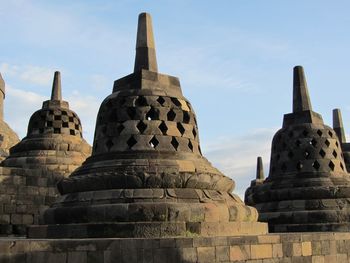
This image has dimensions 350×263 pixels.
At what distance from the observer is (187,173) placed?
8.36 m

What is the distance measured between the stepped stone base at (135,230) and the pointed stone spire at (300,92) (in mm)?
8114

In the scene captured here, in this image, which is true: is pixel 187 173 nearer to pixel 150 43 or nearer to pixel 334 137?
pixel 150 43

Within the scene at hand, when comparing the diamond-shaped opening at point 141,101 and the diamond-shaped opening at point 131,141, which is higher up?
the diamond-shaped opening at point 141,101

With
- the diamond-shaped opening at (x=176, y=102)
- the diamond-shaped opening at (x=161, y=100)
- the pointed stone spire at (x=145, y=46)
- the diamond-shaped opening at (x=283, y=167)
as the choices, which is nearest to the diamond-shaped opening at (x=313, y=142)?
the diamond-shaped opening at (x=283, y=167)

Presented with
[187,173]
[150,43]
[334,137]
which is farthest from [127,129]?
[334,137]

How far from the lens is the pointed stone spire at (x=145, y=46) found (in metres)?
9.75

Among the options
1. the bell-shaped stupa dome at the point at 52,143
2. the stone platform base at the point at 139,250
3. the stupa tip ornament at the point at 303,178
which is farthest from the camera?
the bell-shaped stupa dome at the point at 52,143

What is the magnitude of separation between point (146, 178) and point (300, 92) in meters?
8.86

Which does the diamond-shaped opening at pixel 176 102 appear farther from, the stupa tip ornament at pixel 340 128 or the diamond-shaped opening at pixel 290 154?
the stupa tip ornament at pixel 340 128

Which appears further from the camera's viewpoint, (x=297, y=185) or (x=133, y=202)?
(x=297, y=185)

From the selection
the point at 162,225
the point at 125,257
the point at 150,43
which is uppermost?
the point at 150,43

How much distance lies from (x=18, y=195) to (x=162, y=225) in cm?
656

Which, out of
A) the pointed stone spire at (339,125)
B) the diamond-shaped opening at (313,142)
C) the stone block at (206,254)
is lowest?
the stone block at (206,254)

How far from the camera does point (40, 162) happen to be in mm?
15875
